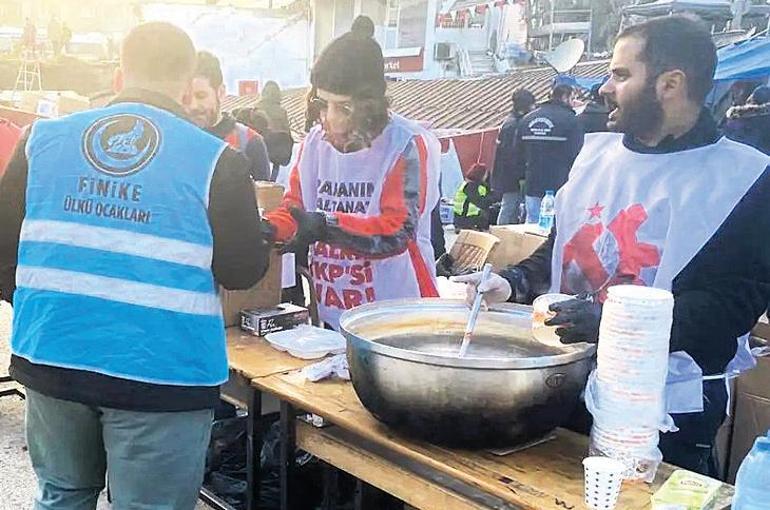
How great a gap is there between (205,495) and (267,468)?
249 millimetres

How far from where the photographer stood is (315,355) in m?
2.48

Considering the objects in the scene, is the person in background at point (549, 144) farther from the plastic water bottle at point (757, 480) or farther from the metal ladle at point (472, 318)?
Answer: the plastic water bottle at point (757, 480)

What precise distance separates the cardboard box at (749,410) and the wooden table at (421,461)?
154 cm

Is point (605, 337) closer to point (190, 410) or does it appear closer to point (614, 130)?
point (614, 130)

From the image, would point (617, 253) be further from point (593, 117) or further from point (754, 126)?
point (593, 117)

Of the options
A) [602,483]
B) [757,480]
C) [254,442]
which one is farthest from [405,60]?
[757,480]

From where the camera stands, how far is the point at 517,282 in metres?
2.11

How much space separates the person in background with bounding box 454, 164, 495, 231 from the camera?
8391mm

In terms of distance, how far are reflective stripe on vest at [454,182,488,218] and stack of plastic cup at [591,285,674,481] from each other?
6.87 m

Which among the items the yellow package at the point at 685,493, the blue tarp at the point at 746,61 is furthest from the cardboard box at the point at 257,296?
the blue tarp at the point at 746,61

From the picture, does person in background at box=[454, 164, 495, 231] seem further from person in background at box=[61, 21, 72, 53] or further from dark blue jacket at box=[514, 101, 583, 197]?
person in background at box=[61, 21, 72, 53]

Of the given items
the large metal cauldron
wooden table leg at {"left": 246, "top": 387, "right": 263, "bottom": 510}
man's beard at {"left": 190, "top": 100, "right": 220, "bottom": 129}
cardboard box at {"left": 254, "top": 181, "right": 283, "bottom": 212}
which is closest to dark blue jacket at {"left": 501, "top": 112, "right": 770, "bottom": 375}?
the large metal cauldron

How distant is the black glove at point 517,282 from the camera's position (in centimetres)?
210

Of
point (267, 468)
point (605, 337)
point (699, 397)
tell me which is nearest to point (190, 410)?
point (605, 337)
